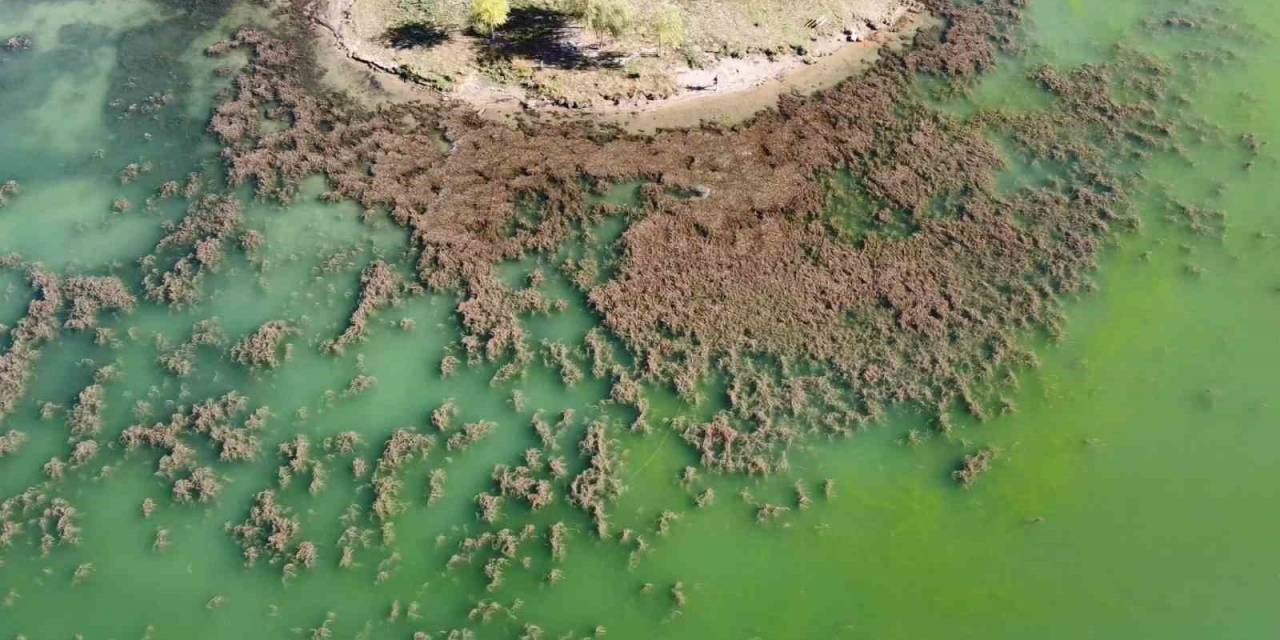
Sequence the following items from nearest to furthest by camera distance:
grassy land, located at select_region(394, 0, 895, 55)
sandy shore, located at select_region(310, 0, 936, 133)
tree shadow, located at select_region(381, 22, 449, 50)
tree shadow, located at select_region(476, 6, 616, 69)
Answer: sandy shore, located at select_region(310, 0, 936, 133) → grassy land, located at select_region(394, 0, 895, 55) → tree shadow, located at select_region(476, 6, 616, 69) → tree shadow, located at select_region(381, 22, 449, 50)

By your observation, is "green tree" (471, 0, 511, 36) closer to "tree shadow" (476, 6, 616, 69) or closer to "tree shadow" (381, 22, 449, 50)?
"tree shadow" (476, 6, 616, 69)

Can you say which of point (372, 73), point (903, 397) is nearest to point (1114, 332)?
point (903, 397)

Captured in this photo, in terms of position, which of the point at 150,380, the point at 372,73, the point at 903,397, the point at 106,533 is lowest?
the point at 106,533

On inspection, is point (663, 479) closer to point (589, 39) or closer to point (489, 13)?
point (589, 39)

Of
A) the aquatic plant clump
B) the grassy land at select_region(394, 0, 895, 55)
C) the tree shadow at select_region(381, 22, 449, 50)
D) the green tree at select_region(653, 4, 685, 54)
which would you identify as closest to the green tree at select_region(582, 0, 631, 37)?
the grassy land at select_region(394, 0, 895, 55)

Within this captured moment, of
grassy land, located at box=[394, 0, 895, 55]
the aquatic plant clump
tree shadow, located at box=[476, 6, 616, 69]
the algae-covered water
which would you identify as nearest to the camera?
the algae-covered water

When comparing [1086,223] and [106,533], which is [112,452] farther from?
[1086,223]
